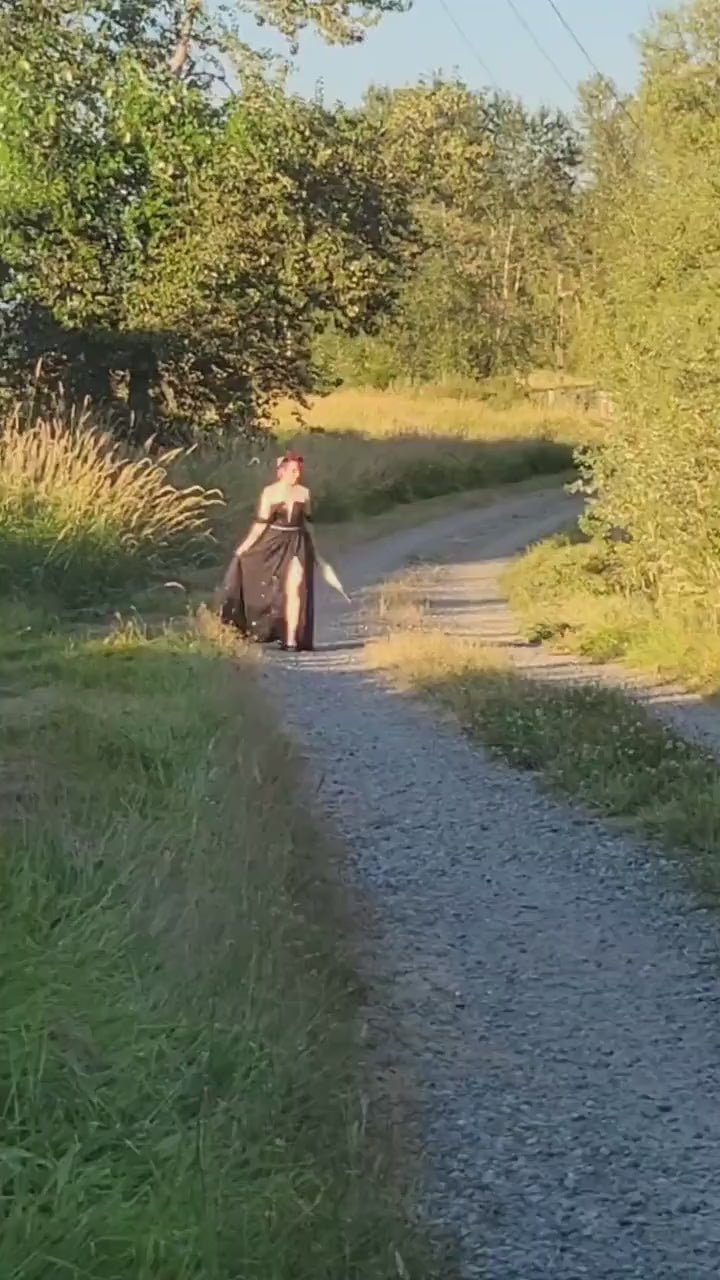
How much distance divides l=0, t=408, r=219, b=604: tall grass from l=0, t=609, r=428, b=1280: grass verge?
299 inches

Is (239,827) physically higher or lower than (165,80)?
lower

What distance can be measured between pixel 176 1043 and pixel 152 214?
17.2 meters

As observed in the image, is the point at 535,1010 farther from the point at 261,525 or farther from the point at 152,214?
the point at 152,214

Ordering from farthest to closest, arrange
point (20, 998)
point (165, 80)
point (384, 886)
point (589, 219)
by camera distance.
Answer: point (589, 219)
point (165, 80)
point (384, 886)
point (20, 998)

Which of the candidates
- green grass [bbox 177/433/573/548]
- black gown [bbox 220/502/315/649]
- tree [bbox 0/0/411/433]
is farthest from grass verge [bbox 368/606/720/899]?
tree [bbox 0/0/411/433]

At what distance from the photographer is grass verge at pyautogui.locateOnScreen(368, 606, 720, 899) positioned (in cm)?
774

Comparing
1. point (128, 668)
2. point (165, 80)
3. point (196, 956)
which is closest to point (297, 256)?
point (165, 80)

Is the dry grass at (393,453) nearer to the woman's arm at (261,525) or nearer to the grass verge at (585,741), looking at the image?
the woman's arm at (261,525)

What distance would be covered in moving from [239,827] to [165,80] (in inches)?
620

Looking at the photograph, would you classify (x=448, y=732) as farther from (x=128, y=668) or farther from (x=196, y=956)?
(x=196, y=956)

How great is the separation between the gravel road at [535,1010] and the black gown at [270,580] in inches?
150

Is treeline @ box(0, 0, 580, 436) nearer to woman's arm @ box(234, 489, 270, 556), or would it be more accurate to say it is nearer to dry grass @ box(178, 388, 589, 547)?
dry grass @ box(178, 388, 589, 547)

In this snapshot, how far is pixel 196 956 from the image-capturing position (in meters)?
4.64

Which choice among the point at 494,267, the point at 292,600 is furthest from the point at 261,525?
the point at 494,267
